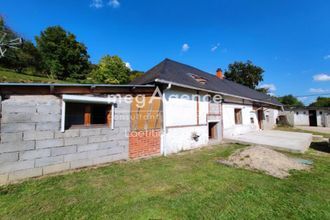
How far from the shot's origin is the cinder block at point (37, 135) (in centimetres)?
404

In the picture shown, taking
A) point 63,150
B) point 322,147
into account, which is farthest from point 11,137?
point 322,147

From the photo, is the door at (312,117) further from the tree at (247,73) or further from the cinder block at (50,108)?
the cinder block at (50,108)

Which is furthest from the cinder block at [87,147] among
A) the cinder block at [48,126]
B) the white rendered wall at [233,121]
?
the white rendered wall at [233,121]

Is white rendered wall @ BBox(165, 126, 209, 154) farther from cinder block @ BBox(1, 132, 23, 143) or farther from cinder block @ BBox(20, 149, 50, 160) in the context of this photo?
cinder block @ BBox(1, 132, 23, 143)

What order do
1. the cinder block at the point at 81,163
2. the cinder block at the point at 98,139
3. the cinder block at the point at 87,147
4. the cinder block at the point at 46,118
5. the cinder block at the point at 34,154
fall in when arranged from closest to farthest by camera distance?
the cinder block at the point at 34,154 → the cinder block at the point at 46,118 → the cinder block at the point at 81,163 → the cinder block at the point at 87,147 → the cinder block at the point at 98,139

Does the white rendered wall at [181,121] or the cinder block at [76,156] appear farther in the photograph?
the white rendered wall at [181,121]

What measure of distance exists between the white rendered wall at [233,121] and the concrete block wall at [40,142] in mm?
8136

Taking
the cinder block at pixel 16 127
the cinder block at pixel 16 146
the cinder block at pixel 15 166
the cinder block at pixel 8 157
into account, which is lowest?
the cinder block at pixel 15 166

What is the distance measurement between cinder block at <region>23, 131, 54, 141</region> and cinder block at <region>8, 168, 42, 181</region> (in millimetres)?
837

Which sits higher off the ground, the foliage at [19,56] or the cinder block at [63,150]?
the foliage at [19,56]

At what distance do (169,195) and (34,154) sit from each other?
147 inches

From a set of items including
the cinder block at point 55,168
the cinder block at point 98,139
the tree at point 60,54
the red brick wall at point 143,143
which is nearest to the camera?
the cinder block at point 55,168

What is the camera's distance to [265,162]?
533 cm

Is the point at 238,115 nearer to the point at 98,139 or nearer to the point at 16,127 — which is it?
the point at 98,139
